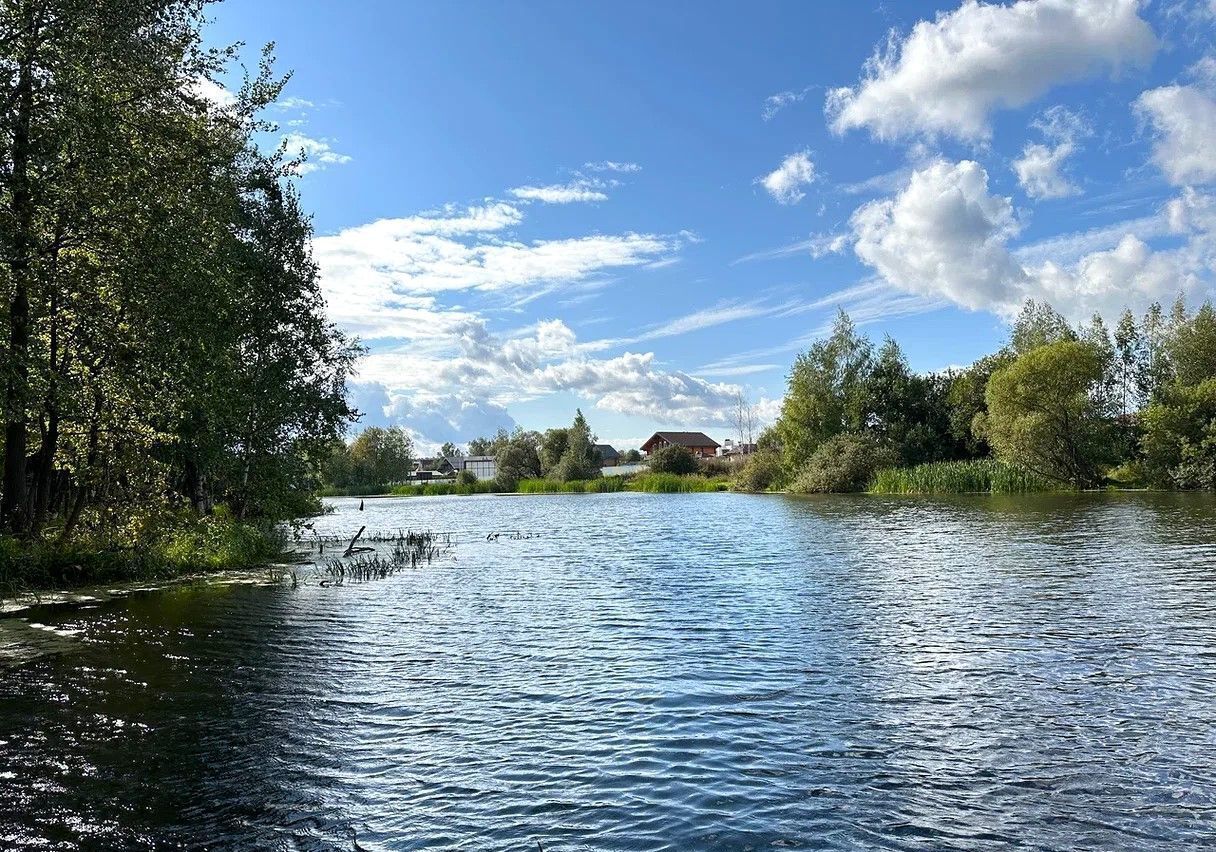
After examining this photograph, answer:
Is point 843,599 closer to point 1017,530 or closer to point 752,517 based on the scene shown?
point 1017,530

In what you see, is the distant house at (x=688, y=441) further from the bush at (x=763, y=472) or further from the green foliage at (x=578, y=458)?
the bush at (x=763, y=472)

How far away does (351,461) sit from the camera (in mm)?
132000

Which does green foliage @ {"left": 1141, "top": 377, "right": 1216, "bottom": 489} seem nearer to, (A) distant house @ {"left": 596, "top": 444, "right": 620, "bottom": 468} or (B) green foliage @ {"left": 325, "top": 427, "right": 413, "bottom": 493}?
(B) green foliage @ {"left": 325, "top": 427, "right": 413, "bottom": 493}

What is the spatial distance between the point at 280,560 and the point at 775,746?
2457 centimetres

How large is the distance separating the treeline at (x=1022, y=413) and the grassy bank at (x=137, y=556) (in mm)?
52903

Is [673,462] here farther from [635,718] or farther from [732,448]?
[635,718]

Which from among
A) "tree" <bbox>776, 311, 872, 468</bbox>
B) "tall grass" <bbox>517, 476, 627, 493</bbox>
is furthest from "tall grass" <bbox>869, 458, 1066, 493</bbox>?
"tall grass" <bbox>517, 476, 627, 493</bbox>

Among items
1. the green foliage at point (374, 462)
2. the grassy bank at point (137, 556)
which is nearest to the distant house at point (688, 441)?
the green foliage at point (374, 462)

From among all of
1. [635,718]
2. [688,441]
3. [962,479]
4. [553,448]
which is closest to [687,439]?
[688,441]

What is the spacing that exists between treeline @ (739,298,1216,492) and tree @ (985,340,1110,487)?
0.08 metres

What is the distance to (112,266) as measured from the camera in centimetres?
1822

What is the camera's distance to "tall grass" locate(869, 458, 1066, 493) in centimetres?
5984

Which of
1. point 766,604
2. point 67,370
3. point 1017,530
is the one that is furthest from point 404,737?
point 1017,530

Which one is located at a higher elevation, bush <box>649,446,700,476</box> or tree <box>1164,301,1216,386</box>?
tree <box>1164,301,1216,386</box>
